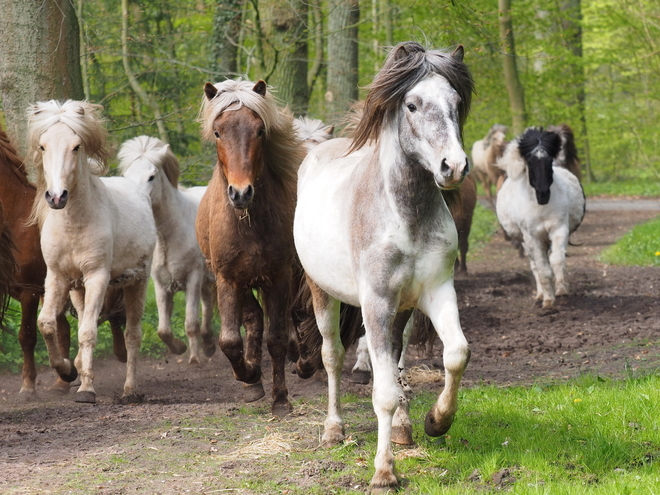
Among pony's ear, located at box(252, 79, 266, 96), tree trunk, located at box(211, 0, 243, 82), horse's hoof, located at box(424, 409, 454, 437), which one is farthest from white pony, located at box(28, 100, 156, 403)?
tree trunk, located at box(211, 0, 243, 82)

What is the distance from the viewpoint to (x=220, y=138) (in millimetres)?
6109

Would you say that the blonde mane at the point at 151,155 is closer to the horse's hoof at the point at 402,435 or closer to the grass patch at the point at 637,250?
the horse's hoof at the point at 402,435

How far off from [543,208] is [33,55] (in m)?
6.98

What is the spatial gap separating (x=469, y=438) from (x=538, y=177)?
698cm

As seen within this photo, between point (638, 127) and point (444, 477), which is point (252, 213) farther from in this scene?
point (638, 127)

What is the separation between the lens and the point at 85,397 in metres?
7.00

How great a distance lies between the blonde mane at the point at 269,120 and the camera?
622 centimetres

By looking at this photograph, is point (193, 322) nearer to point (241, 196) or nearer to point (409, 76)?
point (241, 196)

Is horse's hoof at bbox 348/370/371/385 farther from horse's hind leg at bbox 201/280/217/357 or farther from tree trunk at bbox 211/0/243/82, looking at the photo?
tree trunk at bbox 211/0/243/82

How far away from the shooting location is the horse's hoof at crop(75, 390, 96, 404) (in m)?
6.98

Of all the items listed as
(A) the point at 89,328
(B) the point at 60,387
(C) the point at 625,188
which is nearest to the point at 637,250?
(B) the point at 60,387

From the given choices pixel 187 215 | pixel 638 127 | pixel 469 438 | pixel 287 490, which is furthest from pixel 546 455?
pixel 638 127

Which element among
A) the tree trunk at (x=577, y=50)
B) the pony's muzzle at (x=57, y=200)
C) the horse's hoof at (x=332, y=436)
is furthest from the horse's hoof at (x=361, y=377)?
the tree trunk at (x=577, y=50)

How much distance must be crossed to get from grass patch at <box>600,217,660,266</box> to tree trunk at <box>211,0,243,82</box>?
7.80 metres
